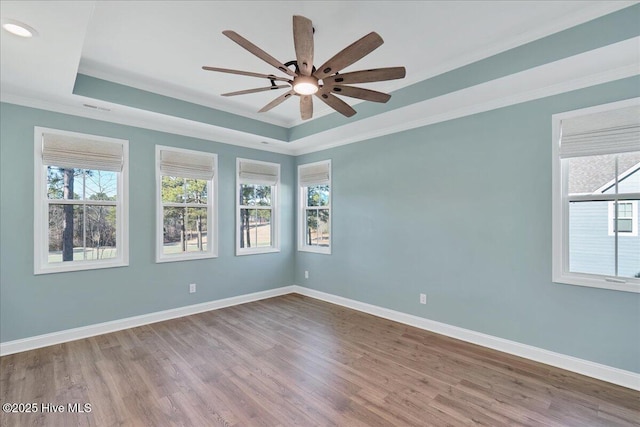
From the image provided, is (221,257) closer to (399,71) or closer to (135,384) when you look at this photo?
(135,384)

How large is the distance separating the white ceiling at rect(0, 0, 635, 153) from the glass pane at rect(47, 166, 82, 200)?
0.78 m

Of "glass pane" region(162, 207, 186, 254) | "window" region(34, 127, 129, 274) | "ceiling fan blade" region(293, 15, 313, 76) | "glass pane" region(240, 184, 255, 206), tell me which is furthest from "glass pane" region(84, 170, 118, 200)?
"ceiling fan blade" region(293, 15, 313, 76)

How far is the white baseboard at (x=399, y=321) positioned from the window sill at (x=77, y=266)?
2.29 feet

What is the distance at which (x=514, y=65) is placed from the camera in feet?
8.61

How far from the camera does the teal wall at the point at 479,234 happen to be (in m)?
2.69

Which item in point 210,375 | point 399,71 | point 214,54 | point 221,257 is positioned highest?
point 214,54

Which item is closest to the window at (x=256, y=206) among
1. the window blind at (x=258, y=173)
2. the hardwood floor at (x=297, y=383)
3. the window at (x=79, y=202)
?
the window blind at (x=258, y=173)

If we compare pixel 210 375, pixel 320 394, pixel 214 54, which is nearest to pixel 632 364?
pixel 320 394

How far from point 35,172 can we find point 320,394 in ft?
12.5

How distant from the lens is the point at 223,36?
262 centimetres

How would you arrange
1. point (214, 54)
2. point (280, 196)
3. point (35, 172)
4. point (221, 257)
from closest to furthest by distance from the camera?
point (214, 54) < point (35, 172) < point (221, 257) < point (280, 196)

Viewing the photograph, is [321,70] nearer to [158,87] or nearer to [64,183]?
[158,87]

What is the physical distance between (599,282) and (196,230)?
15.8 ft

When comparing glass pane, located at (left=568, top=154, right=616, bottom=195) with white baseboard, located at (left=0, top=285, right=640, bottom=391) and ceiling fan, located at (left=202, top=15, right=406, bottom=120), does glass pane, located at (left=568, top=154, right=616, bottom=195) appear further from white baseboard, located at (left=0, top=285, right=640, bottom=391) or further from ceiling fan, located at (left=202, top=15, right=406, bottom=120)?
ceiling fan, located at (left=202, top=15, right=406, bottom=120)
